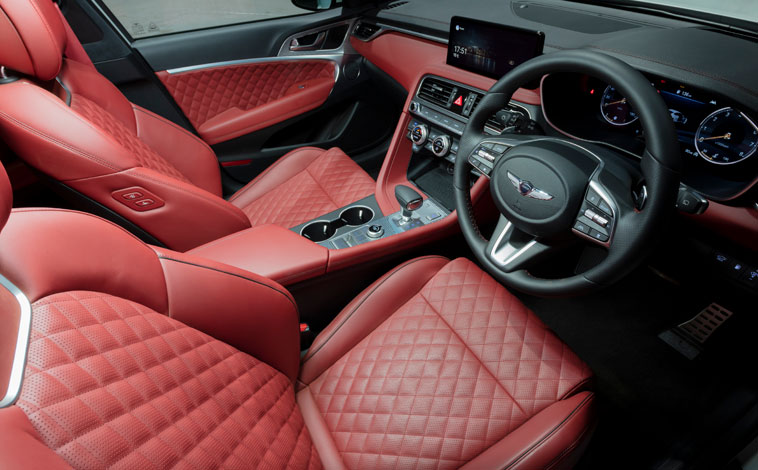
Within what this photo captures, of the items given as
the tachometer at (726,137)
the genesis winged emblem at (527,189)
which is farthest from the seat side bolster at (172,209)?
the tachometer at (726,137)

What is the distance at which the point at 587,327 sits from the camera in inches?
66.7

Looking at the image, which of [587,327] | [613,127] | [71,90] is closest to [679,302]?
[587,327]

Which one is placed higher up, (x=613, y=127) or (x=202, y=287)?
(x=613, y=127)

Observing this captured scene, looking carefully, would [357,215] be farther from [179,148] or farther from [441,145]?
[179,148]

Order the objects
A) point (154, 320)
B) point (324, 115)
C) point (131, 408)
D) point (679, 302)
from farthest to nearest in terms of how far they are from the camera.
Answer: point (324, 115)
point (679, 302)
point (154, 320)
point (131, 408)

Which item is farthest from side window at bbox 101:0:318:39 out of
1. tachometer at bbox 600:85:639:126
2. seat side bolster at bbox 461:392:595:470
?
seat side bolster at bbox 461:392:595:470

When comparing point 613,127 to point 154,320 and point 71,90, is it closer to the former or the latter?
point 154,320

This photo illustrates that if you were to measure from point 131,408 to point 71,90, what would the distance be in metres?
1.02

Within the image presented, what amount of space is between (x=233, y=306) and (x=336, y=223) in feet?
2.41

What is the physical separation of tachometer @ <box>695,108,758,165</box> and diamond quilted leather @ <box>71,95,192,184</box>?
1.34m

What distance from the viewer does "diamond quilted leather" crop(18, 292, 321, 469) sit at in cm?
46

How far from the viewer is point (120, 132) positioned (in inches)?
47.4

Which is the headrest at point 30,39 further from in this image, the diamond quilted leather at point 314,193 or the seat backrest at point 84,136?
the diamond quilted leather at point 314,193

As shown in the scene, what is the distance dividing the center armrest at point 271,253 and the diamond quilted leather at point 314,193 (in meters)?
0.36
